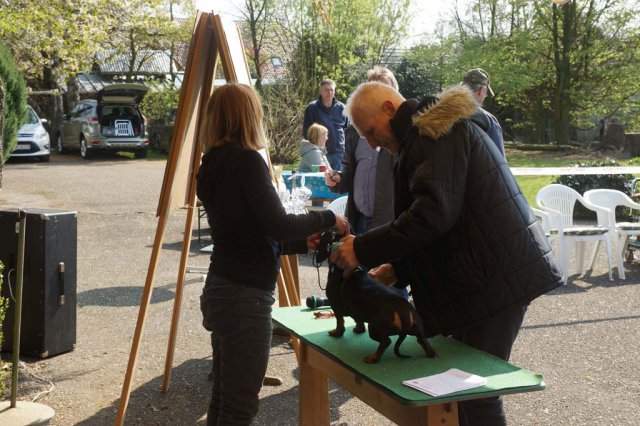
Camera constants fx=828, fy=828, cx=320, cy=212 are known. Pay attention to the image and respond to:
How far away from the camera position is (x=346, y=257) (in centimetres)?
340

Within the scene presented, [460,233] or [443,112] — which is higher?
[443,112]

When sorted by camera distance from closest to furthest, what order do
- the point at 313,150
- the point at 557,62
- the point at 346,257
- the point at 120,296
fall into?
the point at 346,257
the point at 120,296
the point at 313,150
the point at 557,62

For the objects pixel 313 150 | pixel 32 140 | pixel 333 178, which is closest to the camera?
pixel 333 178

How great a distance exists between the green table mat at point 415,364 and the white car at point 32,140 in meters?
21.8

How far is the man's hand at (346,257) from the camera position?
3.39 meters

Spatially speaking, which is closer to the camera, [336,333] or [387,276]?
[336,333]

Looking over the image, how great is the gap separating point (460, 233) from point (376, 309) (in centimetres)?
46

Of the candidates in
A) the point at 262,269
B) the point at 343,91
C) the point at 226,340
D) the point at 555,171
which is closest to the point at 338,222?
the point at 262,269

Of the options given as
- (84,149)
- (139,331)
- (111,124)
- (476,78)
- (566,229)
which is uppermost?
(476,78)

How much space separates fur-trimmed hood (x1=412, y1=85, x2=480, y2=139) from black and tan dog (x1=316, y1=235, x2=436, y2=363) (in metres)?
0.64

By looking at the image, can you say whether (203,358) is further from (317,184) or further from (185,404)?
(317,184)

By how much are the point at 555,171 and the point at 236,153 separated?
9.65 meters

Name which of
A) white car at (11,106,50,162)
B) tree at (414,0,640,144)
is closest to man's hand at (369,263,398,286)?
white car at (11,106,50,162)

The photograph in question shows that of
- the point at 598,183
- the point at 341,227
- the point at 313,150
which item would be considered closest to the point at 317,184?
the point at 313,150
